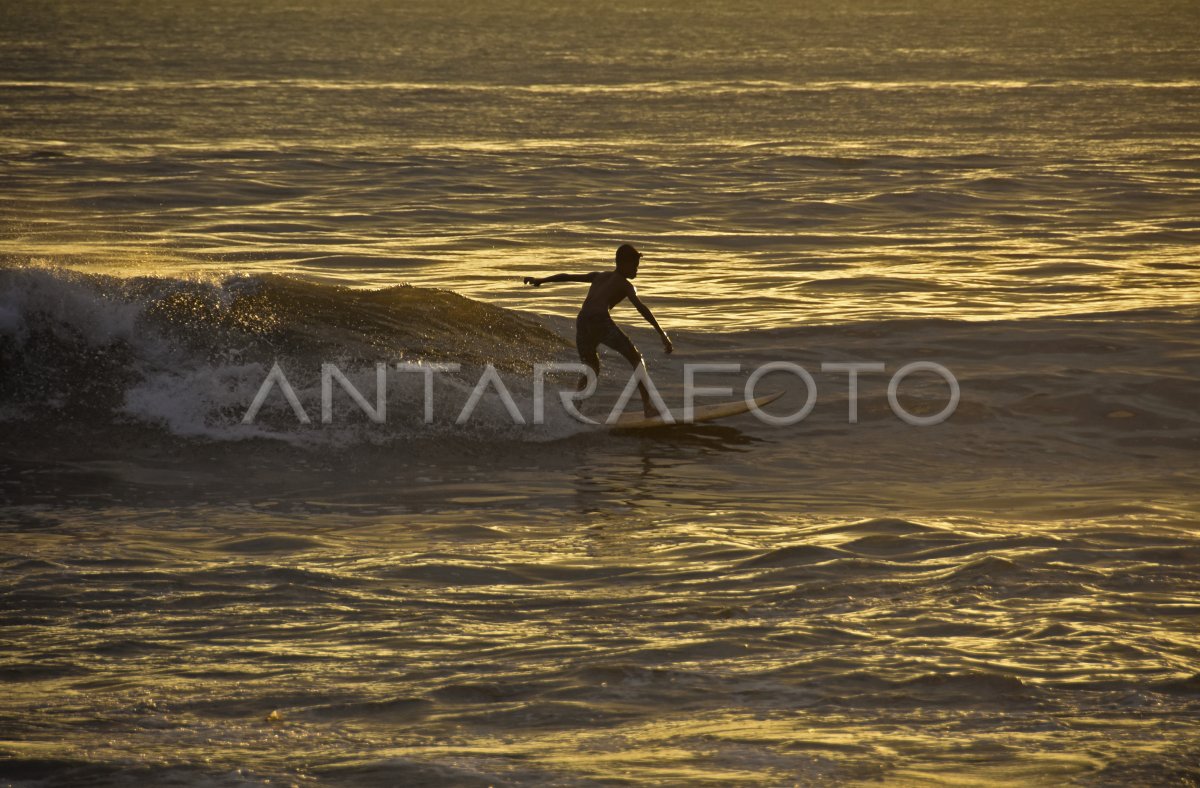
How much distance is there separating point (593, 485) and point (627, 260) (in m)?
2.09

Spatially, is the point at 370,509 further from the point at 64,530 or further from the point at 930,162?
the point at 930,162

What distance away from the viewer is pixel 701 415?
12070 mm

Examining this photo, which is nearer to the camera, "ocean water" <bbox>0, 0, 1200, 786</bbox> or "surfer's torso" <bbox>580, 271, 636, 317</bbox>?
"ocean water" <bbox>0, 0, 1200, 786</bbox>

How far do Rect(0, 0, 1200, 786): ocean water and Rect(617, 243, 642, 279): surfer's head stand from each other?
1279mm

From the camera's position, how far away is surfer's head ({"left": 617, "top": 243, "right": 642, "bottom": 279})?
11438mm

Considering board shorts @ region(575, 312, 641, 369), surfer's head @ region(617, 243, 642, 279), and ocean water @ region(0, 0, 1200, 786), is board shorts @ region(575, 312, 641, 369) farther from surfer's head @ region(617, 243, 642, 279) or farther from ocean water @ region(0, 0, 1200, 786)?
ocean water @ region(0, 0, 1200, 786)

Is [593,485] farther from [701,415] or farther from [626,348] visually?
[701,415]

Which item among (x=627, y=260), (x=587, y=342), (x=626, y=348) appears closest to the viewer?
(x=627, y=260)

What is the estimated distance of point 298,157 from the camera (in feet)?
101

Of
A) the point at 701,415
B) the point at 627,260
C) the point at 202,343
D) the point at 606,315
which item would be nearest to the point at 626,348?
the point at 606,315

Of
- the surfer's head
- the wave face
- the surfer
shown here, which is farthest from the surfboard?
the wave face

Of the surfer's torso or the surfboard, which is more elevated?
the surfer's torso

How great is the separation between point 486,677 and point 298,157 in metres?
25.6

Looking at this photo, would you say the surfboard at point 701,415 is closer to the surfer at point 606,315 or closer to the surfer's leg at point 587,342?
the surfer at point 606,315
